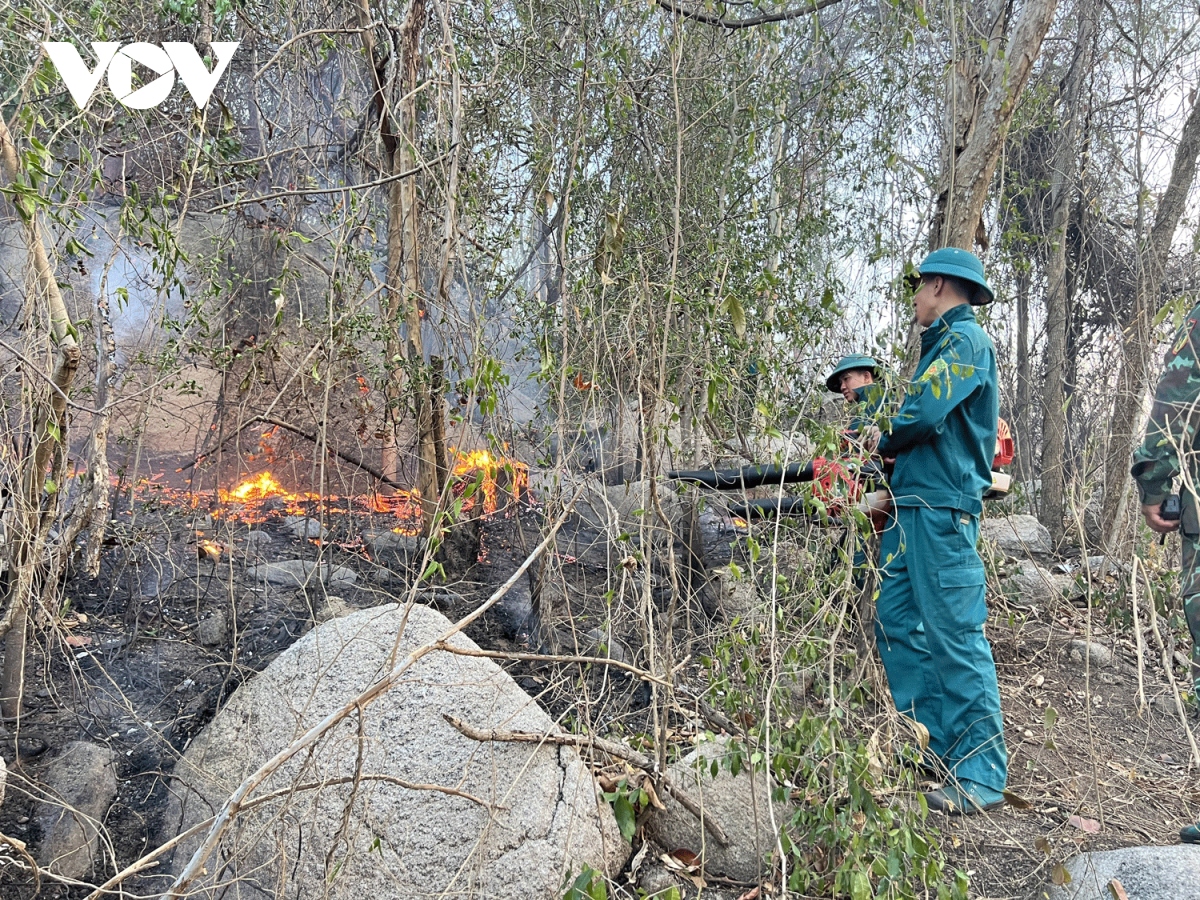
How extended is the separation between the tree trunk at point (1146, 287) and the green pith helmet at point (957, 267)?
3345mm

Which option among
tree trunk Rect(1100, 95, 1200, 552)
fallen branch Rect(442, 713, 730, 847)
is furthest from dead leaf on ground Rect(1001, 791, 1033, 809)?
tree trunk Rect(1100, 95, 1200, 552)

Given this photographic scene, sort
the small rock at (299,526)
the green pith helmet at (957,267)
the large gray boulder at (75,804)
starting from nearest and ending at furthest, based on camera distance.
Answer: the large gray boulder at (75,804)
the green pith helmet at (957,267)
the small rock at (299,526)

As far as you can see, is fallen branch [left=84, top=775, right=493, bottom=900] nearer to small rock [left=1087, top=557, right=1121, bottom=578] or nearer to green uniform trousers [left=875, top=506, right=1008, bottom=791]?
green uniform trousers [left=875, top=506, right=1008, bottom=791]

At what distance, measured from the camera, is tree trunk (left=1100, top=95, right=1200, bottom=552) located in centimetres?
611

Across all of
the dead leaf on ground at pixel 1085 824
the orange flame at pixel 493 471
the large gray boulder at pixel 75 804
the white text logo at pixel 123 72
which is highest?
the white text logo at pixel 123 72

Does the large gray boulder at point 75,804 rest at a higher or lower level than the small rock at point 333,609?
lower

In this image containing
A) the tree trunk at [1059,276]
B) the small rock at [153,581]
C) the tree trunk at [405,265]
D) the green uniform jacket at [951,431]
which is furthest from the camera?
the tree trunk at [1059,276]

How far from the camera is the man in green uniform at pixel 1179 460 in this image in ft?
10.3

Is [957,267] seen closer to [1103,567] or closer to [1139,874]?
[1139,874]

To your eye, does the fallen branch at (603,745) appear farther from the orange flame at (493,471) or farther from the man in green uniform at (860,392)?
the man in green uniform at (860,392)

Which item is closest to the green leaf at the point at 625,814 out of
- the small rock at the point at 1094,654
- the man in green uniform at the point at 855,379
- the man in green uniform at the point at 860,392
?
the man in green uniform at the point at 860,392

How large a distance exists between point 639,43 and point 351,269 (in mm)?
1845

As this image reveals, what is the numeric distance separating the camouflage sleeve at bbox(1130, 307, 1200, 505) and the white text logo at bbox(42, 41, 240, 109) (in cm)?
371

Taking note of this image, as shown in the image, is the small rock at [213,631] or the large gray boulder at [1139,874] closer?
the large gray boulder at [1139,874]
